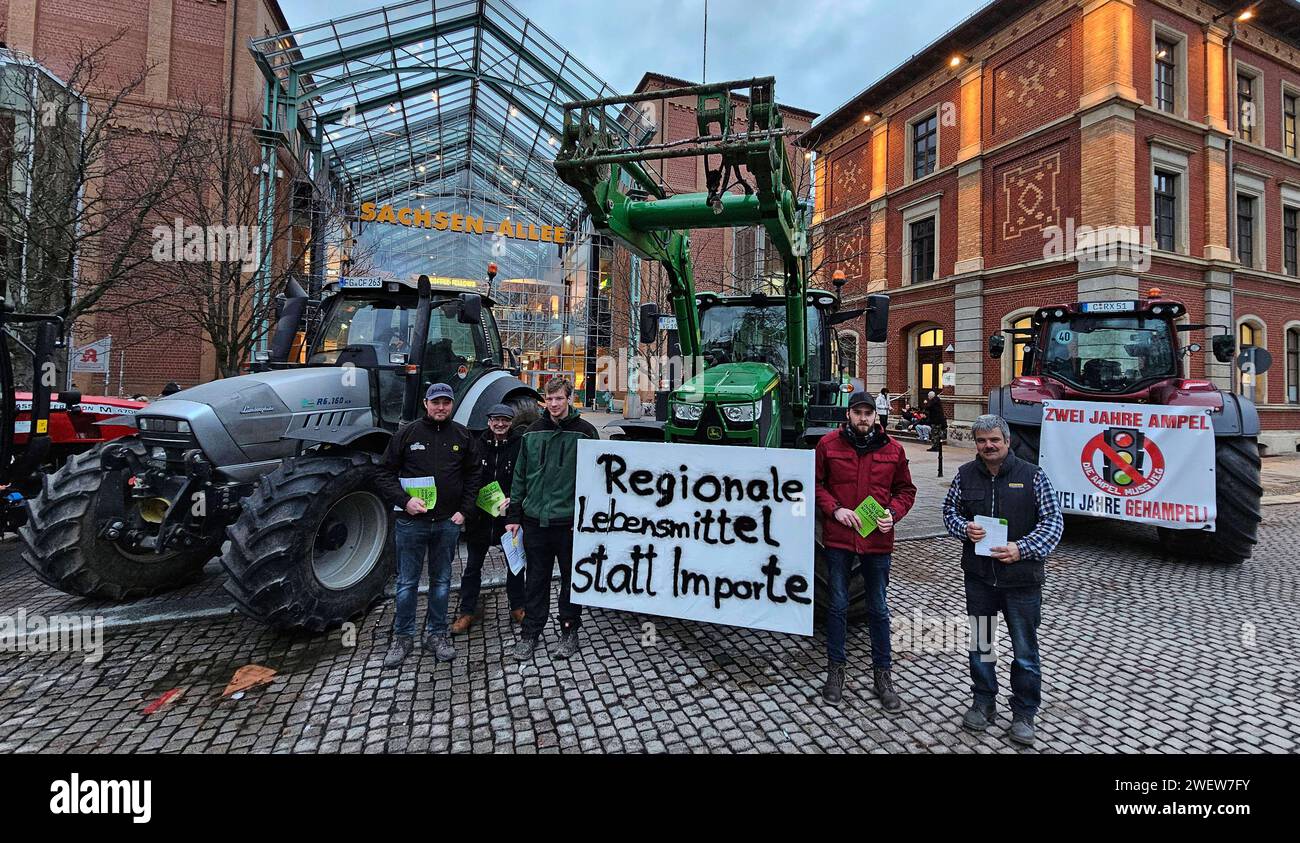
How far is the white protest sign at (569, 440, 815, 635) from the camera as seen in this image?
369 centimetres

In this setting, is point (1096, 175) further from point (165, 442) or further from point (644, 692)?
point (165, 442)

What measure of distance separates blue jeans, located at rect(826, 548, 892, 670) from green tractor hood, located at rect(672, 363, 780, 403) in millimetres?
1526

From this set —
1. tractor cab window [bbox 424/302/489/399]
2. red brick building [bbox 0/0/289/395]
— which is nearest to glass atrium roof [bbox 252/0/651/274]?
red brick building [bbox 0/0/289/395]

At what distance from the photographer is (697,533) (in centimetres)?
391

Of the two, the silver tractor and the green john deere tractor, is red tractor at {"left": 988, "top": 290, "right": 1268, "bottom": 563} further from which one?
the silver tractor

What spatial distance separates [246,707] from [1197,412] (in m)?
8.40

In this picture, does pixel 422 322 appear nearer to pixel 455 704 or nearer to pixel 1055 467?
pixel 455 704

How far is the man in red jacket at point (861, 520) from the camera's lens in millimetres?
3291

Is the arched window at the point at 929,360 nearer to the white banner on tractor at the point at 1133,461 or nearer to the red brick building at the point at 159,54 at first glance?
the white banner on tractor at the point at 1133,461

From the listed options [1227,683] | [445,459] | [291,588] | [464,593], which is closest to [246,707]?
[291,588]

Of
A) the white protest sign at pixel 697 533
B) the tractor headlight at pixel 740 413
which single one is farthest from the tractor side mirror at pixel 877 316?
the white protest sign at pixel 697 533

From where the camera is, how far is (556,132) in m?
23.0

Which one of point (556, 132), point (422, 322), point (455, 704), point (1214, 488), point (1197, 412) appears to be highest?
point (556, 132)

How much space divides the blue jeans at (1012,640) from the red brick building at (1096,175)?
1288cm
